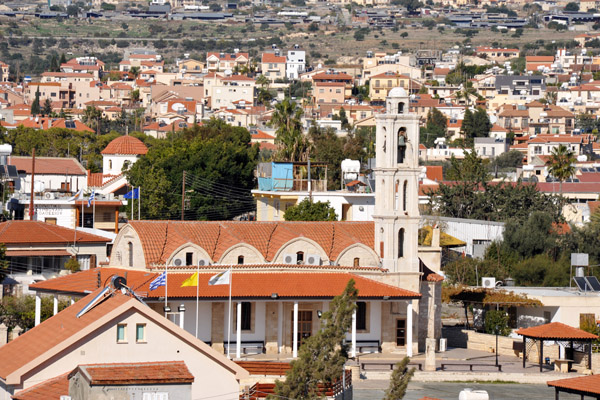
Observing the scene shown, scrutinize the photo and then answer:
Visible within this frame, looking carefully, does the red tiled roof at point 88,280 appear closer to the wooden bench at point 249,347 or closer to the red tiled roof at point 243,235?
the red tiled roof at point 243,235

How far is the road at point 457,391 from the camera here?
50.4m

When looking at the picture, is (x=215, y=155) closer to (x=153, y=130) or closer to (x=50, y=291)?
(x=50, y=291)

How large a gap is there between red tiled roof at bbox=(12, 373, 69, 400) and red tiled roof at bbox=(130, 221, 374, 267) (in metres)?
21.6

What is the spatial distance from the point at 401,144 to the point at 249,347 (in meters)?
9.98

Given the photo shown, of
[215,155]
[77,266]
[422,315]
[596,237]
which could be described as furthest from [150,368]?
[215,155]

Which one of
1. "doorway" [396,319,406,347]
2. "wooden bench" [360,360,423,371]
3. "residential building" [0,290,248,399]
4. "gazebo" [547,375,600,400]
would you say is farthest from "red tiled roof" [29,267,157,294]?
"gazebo" [547,375,600,400]

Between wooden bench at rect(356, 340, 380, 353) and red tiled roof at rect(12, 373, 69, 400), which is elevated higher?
red tiled roof at rect(12, 373, 69, 400)

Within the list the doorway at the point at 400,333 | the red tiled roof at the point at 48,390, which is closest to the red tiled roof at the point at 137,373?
the red tiled roof at the point at 48,390

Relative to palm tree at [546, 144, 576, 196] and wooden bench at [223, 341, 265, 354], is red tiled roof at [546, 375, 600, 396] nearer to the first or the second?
wooden bench at [223, 341, 265, 354]

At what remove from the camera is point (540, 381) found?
55406 mm

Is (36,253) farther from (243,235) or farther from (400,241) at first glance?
(400,241)

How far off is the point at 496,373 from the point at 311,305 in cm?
714

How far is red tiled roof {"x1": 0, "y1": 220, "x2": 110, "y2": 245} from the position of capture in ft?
243

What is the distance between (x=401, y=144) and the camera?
60625 mm
